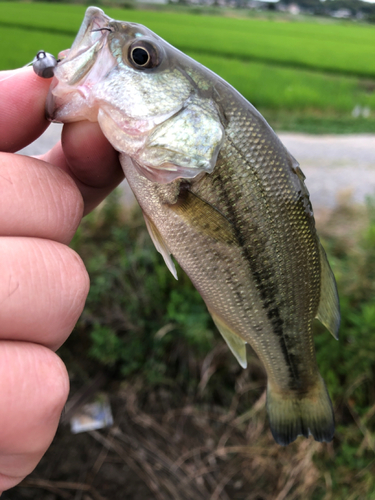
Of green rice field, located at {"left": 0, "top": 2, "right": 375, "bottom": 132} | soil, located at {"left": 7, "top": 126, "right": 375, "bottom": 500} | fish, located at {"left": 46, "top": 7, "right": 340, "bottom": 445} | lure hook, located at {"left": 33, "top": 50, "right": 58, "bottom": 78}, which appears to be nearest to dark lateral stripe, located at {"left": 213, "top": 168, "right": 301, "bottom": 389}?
fish, located at {"left": 46, "top": 7, "right": 340, "bottom": 445}

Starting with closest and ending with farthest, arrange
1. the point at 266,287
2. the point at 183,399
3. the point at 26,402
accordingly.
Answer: the point at 26,402 → the point at 266,287 → the point at 183,399

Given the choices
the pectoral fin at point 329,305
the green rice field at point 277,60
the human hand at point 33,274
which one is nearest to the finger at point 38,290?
the human hand at point 33,274

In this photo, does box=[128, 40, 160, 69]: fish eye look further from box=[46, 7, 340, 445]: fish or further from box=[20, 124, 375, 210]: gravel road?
box=[20, 124, 375, 210]: gravel road

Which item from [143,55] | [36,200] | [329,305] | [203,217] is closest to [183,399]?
[329,305]

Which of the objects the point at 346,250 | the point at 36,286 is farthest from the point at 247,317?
the point at 346,250

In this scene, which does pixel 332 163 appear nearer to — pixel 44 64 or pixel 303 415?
pixel 303 415

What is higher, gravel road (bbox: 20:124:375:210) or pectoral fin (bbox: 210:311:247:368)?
pectoral fin (bbox: 210:311:247:368)
